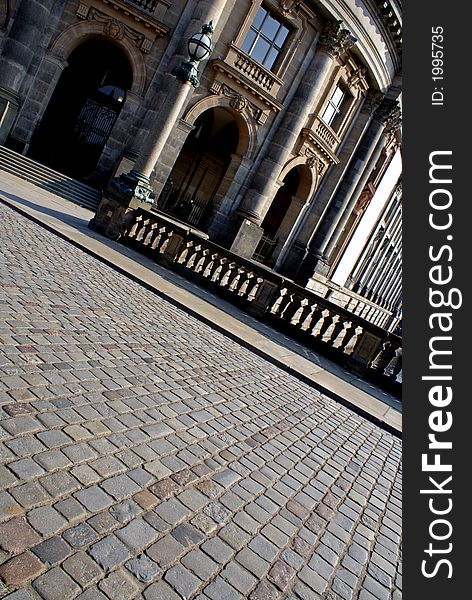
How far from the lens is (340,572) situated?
8.46 feet

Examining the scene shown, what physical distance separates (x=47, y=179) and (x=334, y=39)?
515 inches

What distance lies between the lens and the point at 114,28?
1544 centimetres

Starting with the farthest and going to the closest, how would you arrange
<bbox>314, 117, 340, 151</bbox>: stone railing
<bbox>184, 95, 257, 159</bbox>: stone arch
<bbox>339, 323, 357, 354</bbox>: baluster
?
<bbox>314, 117, 340, 151</bbox>: stone railing
<bbox>184, 95, 257, 159</bbox>: stone arch
<bbox>339, 323, 357, 354</bbox>: baluster

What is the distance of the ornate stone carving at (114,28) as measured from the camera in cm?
1509

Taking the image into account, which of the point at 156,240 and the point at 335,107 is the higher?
the point at 335,107

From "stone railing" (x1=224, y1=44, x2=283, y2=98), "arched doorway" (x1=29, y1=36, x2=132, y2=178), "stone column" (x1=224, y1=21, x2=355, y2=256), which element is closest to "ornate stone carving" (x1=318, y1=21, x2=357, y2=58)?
"stone column" (x1=224, y1=21, x2=355, y2=256)

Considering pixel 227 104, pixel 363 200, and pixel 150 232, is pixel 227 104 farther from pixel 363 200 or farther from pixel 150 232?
pixel 363 200

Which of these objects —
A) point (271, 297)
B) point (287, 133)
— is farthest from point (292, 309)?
point (287, 133)

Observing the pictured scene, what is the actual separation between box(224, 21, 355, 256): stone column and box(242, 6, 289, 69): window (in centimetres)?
164

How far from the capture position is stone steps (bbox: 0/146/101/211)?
14.2 m

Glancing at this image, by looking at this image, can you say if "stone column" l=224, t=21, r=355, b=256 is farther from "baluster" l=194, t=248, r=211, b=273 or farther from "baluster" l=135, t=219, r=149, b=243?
"baluster" l=194, t=248, r=211, b=273

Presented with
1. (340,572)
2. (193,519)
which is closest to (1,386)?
(193,519)

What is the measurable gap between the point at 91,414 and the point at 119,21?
1683 centimetres

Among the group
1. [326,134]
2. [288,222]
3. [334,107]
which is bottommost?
[288,222]
